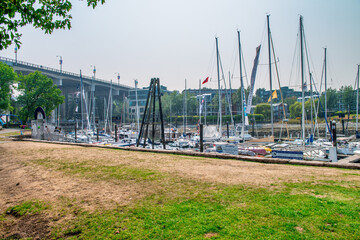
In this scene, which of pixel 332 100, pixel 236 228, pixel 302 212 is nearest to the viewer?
pixel 236 228

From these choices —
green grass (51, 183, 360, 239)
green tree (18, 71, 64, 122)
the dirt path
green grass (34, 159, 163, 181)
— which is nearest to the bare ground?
the dirt path

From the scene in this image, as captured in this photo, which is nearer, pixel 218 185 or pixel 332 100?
pixel 218 185

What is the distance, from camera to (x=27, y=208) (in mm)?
6844

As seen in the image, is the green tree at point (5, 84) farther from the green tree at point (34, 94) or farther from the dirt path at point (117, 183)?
the dirt path at point (117, 183)

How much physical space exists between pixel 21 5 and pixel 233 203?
795 cm

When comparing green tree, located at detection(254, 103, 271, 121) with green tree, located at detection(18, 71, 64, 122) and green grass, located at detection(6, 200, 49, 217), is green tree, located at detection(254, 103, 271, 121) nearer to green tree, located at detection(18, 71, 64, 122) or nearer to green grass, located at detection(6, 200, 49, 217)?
green tree, located at detection(18, 71, 64, 122)

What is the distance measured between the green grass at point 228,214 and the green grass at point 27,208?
38mm

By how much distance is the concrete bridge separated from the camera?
70.3 meters

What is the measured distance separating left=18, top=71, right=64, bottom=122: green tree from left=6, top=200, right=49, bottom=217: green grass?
5100 centimetres

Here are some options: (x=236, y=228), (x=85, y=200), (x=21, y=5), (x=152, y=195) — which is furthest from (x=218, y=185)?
(x=21, y=5)

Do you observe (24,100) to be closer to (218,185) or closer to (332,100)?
(218,185)

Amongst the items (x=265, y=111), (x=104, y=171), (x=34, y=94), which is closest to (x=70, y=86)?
(x=34, y=94)

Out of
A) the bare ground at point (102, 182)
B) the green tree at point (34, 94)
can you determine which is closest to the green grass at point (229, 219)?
the bare ground at point (102, 182)

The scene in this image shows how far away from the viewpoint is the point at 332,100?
99.1m
